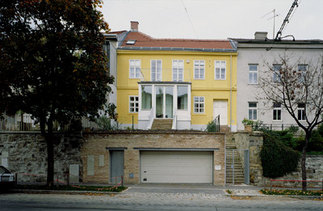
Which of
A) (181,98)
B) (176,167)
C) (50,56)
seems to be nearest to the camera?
(50,56)

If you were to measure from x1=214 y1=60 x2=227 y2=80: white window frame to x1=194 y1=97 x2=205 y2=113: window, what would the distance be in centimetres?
245

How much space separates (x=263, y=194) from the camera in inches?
674

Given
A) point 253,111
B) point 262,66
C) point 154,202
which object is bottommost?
point 154,202

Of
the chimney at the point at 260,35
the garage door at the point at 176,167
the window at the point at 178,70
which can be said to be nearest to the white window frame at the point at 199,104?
the window at the point at 178,70

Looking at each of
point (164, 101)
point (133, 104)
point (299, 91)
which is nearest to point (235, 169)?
point (299, 91)

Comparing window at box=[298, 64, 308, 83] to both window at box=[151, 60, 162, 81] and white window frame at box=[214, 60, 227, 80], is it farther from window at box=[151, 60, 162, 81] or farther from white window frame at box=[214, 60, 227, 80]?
window at box=[151, 60, 162, 81]

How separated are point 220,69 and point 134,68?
25.9 feet

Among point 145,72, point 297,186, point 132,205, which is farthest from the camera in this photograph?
point 145,72

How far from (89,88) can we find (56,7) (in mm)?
4233

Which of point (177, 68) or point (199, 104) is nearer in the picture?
point (199, 104)

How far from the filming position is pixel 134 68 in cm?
3031

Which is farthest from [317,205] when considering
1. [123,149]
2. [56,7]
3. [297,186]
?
[56,7]

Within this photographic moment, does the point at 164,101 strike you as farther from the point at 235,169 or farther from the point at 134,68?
the point at 235,169

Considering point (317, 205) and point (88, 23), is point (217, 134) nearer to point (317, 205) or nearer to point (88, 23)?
point (317, 205)
